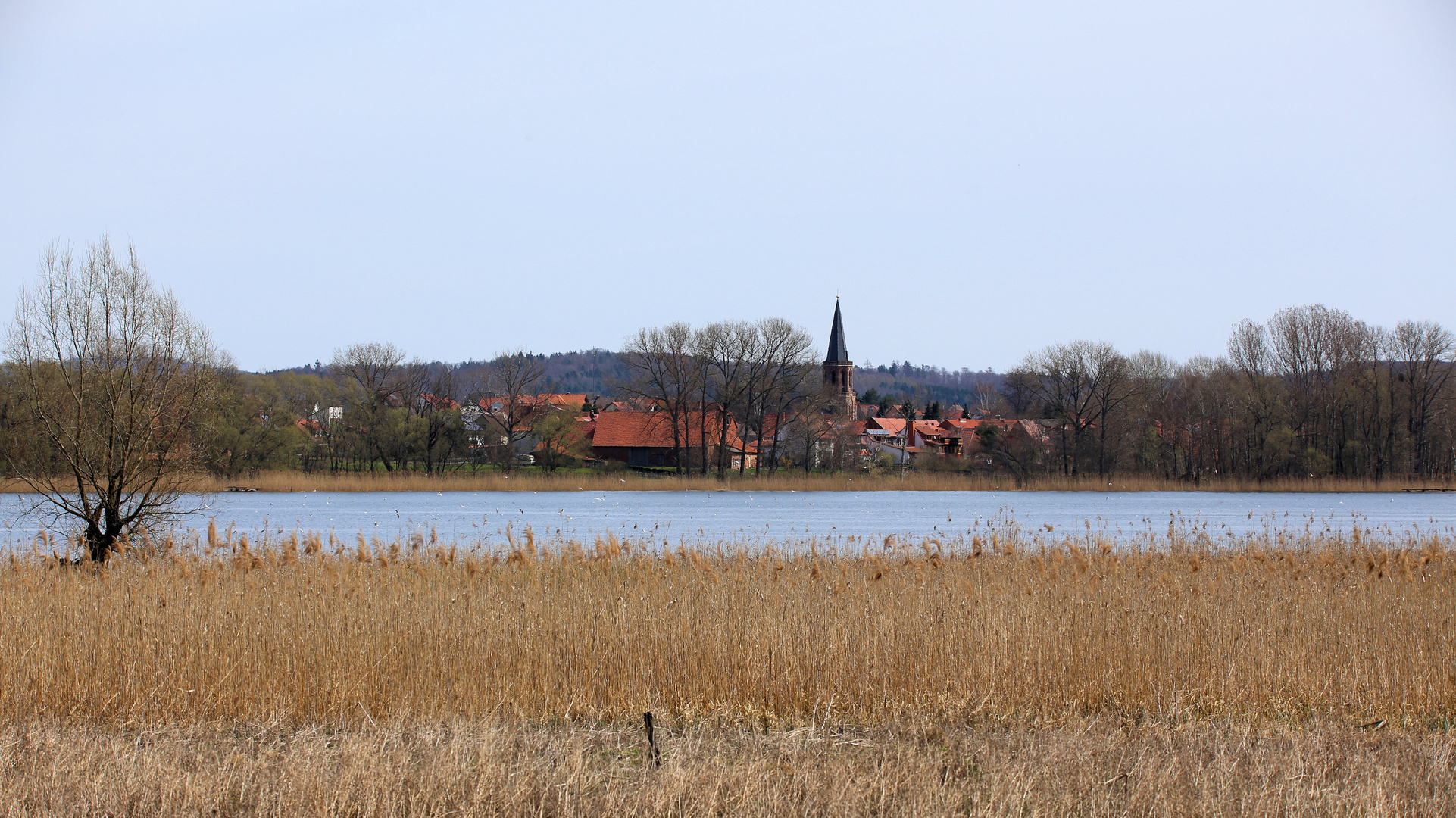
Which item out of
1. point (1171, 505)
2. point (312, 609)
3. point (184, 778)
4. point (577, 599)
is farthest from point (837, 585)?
point (1171, 505)

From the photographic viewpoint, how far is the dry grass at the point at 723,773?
16.7 ft

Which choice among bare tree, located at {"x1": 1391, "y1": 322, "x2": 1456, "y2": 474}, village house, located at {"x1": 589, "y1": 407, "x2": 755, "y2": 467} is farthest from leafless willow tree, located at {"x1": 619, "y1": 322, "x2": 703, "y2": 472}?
bare tree, located at {"x1": 1391, "y1": 322, "x2": 1456, "y2": 474}

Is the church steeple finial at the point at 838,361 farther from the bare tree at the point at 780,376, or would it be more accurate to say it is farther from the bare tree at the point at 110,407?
the bare tree at the point at 110,407

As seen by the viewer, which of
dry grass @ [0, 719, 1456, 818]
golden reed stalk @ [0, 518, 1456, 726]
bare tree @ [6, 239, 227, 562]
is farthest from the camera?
bare tree @ [6, 239, 227, 562]

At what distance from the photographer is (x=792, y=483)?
54781 mm

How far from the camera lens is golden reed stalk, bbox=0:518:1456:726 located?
7.36 m

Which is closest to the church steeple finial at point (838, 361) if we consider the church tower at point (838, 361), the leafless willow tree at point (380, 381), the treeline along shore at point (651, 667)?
the church tower at point (838, 361)

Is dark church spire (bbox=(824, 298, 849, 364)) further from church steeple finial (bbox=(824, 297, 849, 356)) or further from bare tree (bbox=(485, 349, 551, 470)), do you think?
bare tree (bbox=(485, 349, 551, 470))

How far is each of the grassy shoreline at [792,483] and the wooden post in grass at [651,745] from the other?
43629 millimetres

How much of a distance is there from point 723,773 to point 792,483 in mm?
49510

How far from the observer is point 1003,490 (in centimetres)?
5475

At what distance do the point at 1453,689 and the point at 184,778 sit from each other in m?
8.28

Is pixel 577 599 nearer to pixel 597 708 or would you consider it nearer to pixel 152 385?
pixel 597 708

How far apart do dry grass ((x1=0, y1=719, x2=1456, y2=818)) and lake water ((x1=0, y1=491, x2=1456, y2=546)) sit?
1046cm
